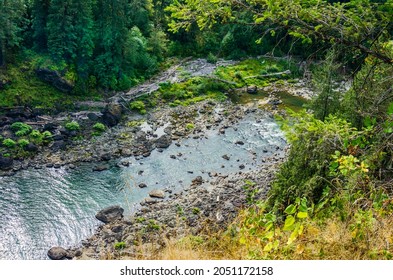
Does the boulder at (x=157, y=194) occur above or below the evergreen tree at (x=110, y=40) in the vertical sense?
below

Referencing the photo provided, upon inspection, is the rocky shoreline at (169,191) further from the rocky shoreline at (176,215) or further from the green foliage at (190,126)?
the green foliage at (190,126)

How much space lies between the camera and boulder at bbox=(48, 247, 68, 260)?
1744 centimetres

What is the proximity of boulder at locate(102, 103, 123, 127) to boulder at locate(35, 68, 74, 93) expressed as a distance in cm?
505

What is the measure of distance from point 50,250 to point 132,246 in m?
4.02

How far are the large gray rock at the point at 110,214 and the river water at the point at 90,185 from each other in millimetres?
388

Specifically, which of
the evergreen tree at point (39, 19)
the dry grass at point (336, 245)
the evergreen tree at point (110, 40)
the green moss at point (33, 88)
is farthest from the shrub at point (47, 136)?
the dry grass at point (336, 245)

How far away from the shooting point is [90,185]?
23.3 metres

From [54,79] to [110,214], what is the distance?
17.6 m

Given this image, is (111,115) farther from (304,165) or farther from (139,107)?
(304,165)

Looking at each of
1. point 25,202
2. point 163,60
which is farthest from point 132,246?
point 163,60

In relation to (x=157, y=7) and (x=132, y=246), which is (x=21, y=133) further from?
(x=157, y=7)

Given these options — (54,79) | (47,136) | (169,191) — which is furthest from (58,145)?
(169,191)

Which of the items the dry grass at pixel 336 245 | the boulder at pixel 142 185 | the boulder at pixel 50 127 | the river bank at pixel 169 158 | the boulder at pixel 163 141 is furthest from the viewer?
the boulder at pixel 50 127

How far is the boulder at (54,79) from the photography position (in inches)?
1298
